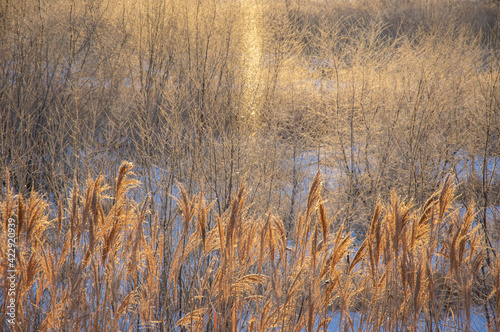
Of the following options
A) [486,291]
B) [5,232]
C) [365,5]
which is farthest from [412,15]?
[5,232]

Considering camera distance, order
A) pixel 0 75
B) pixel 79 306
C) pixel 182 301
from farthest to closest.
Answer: pixel 0 75 < pixel 182 301 < pixel 79 306

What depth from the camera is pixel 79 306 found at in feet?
5.68

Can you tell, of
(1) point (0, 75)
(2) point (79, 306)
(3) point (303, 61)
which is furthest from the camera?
(3) point (303, 61)

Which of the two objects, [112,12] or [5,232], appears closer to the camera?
[5,232]

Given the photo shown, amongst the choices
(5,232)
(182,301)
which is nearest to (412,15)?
(182,301)

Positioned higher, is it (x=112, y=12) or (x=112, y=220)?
(x=112, y=12)

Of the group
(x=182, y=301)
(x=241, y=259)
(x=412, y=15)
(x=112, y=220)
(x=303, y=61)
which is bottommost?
(x=182, y=301)

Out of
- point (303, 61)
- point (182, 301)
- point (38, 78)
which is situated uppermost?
point (303, 61)

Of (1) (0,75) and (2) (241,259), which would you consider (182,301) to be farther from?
(1) (0,75)

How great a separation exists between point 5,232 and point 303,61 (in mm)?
7840

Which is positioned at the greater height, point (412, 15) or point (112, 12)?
point (412, 15)

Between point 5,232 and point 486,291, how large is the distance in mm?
3487

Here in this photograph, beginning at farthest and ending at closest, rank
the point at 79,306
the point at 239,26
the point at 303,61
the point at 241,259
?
the point at 303,61
the point at 239,26
the point at 79,306
the point at 241,259

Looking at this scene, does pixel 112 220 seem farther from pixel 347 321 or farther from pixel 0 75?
pixel 0 75
